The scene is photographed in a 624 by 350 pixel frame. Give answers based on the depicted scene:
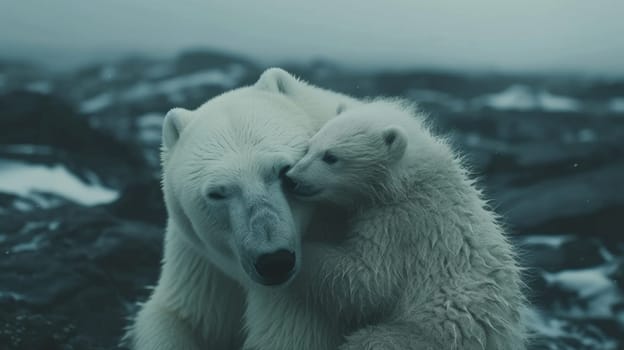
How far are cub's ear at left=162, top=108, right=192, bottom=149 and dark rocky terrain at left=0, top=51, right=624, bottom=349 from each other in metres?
1.35

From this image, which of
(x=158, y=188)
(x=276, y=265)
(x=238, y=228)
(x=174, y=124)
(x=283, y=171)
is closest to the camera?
(x=276, y=265)

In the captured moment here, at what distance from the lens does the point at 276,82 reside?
3.36 metres

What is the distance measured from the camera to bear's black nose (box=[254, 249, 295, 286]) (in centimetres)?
256

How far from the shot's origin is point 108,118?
31.4 ft

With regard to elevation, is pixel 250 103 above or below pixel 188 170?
above

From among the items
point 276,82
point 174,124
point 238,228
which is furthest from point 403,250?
point 174,124

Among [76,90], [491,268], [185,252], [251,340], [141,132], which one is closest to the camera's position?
[491,268]

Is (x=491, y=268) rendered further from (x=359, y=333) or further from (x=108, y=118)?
(x=108, y=118)

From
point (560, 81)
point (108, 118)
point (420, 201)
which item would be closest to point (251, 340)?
point (420, 201)

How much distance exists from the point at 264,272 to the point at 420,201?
75 centimetres

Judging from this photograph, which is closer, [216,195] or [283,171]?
[216,195]

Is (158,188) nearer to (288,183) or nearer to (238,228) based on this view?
(288,183)

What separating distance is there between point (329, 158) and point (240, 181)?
1.55 feet

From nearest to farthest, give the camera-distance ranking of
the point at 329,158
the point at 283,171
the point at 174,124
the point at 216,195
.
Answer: the point at 216,195, the point at 283,171, the point at 329,158, the point at 174,124
